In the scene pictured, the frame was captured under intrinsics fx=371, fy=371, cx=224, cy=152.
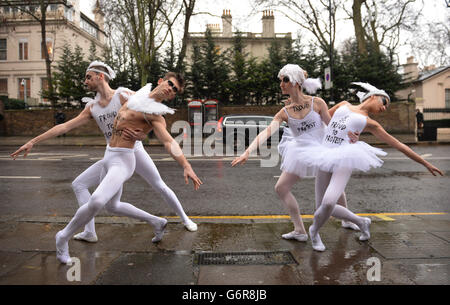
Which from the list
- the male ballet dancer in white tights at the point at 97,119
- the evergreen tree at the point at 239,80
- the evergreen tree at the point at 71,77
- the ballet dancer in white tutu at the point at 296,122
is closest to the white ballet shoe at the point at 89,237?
the male ballet dancer in white tights at the point at 97,119

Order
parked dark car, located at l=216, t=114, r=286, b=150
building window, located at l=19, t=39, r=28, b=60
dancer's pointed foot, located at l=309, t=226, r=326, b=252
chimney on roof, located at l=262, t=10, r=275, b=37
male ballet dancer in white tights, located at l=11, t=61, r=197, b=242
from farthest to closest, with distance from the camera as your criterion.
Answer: chimney on roof, located at l=262, t=10, r=275, b=37
building window, located at l=19, t=39, r=28, b=60
parked dark car, located at l=216, t=114, r=286, b=150
male ballet dancer in white tights, located at l=11, t=61, r=197, b=242
dancer's pointed foot, located at l=309, t=226, r=326, b=252

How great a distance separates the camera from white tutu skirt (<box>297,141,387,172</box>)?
3.79m

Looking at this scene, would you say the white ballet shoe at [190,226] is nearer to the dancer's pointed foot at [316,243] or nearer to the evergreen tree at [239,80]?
the dancer's pointed foot at [316,243]

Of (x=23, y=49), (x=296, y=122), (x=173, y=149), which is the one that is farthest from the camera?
(x=23, y=49)

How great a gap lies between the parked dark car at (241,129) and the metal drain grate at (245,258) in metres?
13.9

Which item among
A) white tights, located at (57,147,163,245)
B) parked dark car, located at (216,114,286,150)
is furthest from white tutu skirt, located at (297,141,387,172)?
parked dark car, located at (216,114,286,150)

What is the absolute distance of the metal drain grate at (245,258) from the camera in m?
3.60

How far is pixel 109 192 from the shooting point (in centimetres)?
359

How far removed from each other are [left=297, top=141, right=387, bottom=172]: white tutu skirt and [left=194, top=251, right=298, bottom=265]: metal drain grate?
0.99 m

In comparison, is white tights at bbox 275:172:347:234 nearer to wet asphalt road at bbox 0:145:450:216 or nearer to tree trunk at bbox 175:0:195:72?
wet asphalt road at bbox 0:145:450:216

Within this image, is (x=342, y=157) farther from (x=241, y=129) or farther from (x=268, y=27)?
(x=268, y=27)

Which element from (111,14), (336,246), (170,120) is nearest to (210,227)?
(336,246)

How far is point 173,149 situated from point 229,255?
1.26 m

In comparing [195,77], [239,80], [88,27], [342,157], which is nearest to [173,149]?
[342,157]
